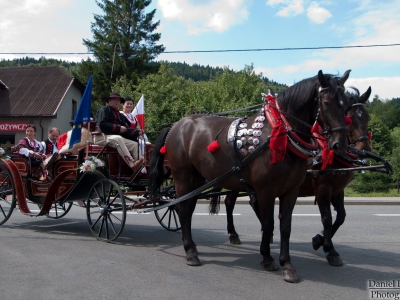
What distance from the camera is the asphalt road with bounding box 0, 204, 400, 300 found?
14.0 ft

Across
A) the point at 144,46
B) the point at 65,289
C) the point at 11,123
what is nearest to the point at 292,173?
the point at 65,289

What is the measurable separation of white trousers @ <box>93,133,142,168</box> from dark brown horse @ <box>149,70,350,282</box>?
1068 mm

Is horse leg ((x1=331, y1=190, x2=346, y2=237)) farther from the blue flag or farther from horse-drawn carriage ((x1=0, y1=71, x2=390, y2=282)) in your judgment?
the blue flag

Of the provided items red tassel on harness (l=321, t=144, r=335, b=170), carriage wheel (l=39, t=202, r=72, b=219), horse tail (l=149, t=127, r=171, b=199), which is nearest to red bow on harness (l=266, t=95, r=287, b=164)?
red tassel on harness (l=321, t=144, r=335, b=170)

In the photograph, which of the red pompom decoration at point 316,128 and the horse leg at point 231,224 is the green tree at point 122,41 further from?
the red pompom decoration at point 316,128

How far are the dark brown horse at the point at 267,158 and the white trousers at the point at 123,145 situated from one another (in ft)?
3.50

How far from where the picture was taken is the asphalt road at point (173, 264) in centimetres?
428

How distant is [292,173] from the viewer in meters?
4.69

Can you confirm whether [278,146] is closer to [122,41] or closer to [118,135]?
[118,135]

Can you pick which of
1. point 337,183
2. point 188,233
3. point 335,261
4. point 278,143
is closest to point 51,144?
point 188,233

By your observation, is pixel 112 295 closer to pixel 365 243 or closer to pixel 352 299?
pixel 352 299

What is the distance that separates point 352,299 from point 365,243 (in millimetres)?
2930

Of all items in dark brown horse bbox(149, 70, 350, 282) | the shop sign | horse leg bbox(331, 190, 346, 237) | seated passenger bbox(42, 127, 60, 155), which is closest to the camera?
dark brown horse bbox(149, 70, 350, 282)

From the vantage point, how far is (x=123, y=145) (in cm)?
681
